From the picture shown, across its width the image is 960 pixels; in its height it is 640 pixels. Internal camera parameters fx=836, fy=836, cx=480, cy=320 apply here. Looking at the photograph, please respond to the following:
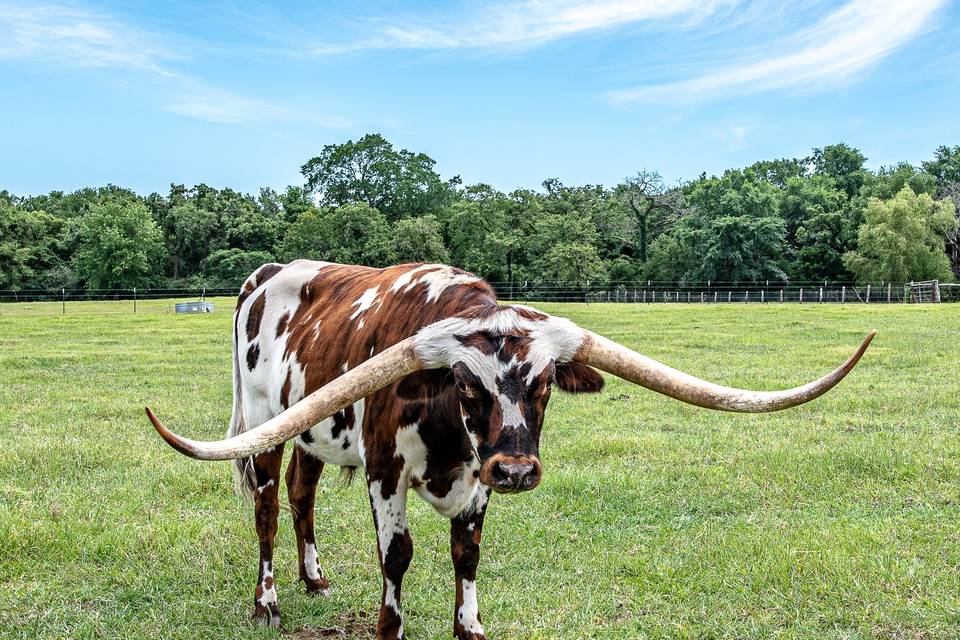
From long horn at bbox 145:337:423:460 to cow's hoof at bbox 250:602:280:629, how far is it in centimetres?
185

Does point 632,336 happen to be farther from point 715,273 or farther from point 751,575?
point 715,273

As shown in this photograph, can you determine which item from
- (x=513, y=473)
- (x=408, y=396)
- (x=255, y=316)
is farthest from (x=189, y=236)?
(x=513, y=473)

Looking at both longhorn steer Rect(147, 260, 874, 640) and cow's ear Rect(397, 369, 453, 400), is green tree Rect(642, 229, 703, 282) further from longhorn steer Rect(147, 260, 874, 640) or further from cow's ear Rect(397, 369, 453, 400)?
cow's ear Rect(397, 369, 453, 400)

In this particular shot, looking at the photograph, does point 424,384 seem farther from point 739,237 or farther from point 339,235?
point 739,237

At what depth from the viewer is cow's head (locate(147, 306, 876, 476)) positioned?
3541 millimetres

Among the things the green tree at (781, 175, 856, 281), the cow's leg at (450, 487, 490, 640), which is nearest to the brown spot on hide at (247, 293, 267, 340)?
the cow's leg at (450, 487, 490, 640)

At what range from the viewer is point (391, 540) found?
4.40 m

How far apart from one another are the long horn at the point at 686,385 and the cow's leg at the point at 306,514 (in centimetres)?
254

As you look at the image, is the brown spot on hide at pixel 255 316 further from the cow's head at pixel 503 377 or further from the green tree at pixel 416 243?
the green tree at pixel 416 243

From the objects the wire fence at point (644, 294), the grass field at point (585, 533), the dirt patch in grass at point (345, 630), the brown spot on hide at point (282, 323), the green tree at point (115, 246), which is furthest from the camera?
the green tree at point (115, 246)

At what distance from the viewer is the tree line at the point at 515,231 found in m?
67.2

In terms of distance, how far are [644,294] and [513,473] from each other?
62270 mm

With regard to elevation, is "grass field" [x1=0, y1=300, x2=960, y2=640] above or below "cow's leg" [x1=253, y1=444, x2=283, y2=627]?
below

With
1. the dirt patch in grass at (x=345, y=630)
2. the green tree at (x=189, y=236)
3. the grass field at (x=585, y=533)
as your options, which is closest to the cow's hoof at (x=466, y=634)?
the grass field at (x=585, y=533)
